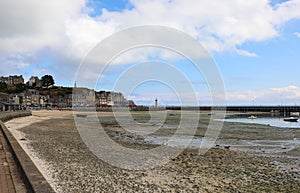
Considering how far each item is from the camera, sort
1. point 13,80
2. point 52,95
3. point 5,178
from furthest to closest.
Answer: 1. point 13,80
2. point 52,95
3. point 5,178

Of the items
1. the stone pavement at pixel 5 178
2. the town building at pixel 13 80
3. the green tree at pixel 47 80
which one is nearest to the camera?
the stone pavement at pixel 5 178

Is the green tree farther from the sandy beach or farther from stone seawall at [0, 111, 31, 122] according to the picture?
the sandy beach

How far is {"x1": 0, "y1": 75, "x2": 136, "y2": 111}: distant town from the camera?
116 m

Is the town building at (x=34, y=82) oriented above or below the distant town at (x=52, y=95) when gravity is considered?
above

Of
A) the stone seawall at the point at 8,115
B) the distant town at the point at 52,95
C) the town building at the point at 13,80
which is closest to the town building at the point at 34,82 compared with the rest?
the distant town at the point at 52,95

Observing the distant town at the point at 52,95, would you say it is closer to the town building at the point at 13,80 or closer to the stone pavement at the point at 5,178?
the town building at the point at 13,80

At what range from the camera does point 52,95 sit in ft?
439

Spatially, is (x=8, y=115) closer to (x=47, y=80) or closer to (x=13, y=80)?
(x=47, y=80)

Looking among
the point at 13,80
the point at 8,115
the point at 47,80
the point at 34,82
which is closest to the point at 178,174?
the point at 8,115

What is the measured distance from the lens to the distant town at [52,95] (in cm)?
11569

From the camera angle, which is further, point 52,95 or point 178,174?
point 52,95

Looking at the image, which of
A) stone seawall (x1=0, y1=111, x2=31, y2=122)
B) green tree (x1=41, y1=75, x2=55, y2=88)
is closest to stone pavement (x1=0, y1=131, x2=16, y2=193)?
stone seawall (x1=0, y1=111, x2=31, y2=122)

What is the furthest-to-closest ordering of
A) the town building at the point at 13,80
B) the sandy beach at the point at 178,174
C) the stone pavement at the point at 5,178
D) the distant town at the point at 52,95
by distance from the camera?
the town building at the point at 13,80 → the distant town at the point at 52,95 → the sandy beach at the point at 178,174 → the stone pavement at the point at 5,178

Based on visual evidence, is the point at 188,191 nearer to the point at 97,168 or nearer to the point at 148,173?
the point at 148,173
